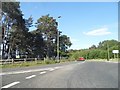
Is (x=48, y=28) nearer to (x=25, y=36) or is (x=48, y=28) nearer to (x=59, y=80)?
(x=25, y=36)

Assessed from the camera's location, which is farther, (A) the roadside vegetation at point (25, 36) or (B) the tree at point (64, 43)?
(B) the tree at point (64, 43)

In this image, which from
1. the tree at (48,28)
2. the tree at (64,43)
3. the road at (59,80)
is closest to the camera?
the road at (59,80)

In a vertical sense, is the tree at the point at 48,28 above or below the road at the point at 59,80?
above

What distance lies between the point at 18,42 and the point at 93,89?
65054 mm

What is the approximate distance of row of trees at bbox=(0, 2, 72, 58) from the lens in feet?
239

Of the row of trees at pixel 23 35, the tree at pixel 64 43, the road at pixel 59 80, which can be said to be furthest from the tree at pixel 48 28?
the road at pixel 59 80

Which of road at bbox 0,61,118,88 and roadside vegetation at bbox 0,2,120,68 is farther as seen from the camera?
roadside vegetation at bbox 0,2,120,68

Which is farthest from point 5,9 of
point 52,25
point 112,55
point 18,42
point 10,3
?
point 112,55

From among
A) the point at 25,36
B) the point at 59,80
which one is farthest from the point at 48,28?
the point at 59,80

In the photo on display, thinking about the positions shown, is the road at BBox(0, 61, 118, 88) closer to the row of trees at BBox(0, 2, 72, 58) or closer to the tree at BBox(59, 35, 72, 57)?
the row of trees at BBox(0, 2, 72, 58)

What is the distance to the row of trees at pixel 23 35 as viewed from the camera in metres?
72.8

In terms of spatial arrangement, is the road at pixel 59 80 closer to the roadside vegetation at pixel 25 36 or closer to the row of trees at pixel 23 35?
the roadside vegetation at pixel 25 36

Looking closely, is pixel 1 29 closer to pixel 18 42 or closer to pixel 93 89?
pixel 18 42

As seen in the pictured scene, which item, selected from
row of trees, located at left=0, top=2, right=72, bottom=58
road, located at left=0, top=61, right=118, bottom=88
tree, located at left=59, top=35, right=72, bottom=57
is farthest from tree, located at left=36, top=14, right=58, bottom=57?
road, located at left=0, top=61, right=118, bottom=88
